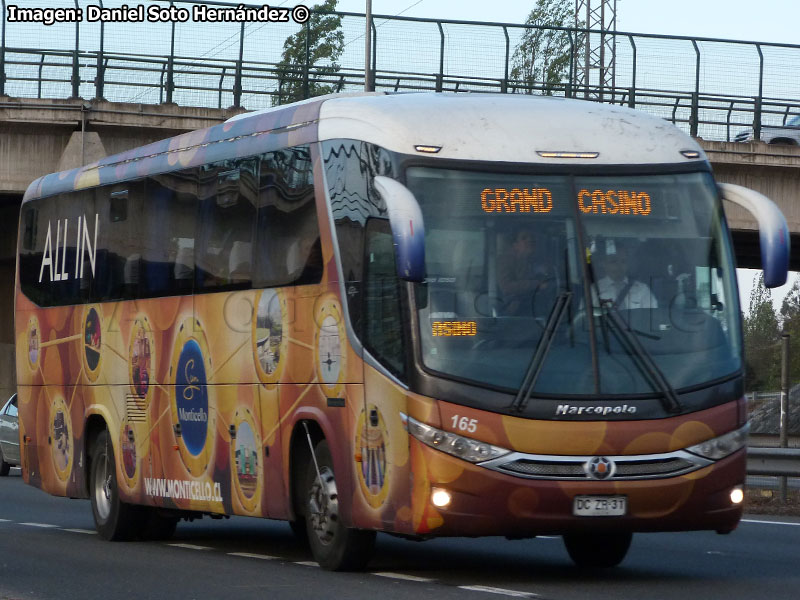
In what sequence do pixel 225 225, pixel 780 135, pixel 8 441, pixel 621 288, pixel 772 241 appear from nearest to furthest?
pixel 621 288
pixel 772 241
pixel 225 225
pixel 8 441
pixel 780 135

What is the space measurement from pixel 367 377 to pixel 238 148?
3.20 meters

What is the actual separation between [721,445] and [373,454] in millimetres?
2203

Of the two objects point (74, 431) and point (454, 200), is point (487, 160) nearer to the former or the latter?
point (454, 200)

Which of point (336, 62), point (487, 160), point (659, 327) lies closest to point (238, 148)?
point (487, 160)

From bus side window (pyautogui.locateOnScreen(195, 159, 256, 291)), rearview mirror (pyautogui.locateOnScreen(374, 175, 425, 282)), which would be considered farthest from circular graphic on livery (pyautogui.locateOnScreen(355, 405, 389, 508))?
bus side window (pyautogui.locateOnScreen(195, 159, 256, 291))

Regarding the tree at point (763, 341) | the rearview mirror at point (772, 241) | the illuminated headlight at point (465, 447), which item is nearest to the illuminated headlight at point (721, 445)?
the rearview mirror at point (772, 241)

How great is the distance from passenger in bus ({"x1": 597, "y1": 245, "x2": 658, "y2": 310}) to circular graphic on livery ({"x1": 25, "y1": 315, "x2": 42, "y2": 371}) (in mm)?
8347

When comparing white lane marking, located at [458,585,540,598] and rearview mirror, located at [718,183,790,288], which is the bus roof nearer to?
rearview mirror, located at [718,183,790,288]

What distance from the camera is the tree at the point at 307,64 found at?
3256 centimetres

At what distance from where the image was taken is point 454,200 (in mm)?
11398

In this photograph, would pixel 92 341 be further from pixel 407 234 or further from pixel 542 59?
pixel 542 59

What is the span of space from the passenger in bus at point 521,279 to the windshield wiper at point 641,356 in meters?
0.41

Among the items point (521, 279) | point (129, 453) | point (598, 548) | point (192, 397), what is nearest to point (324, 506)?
point (598, 548)

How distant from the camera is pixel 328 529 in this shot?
12195 mm
